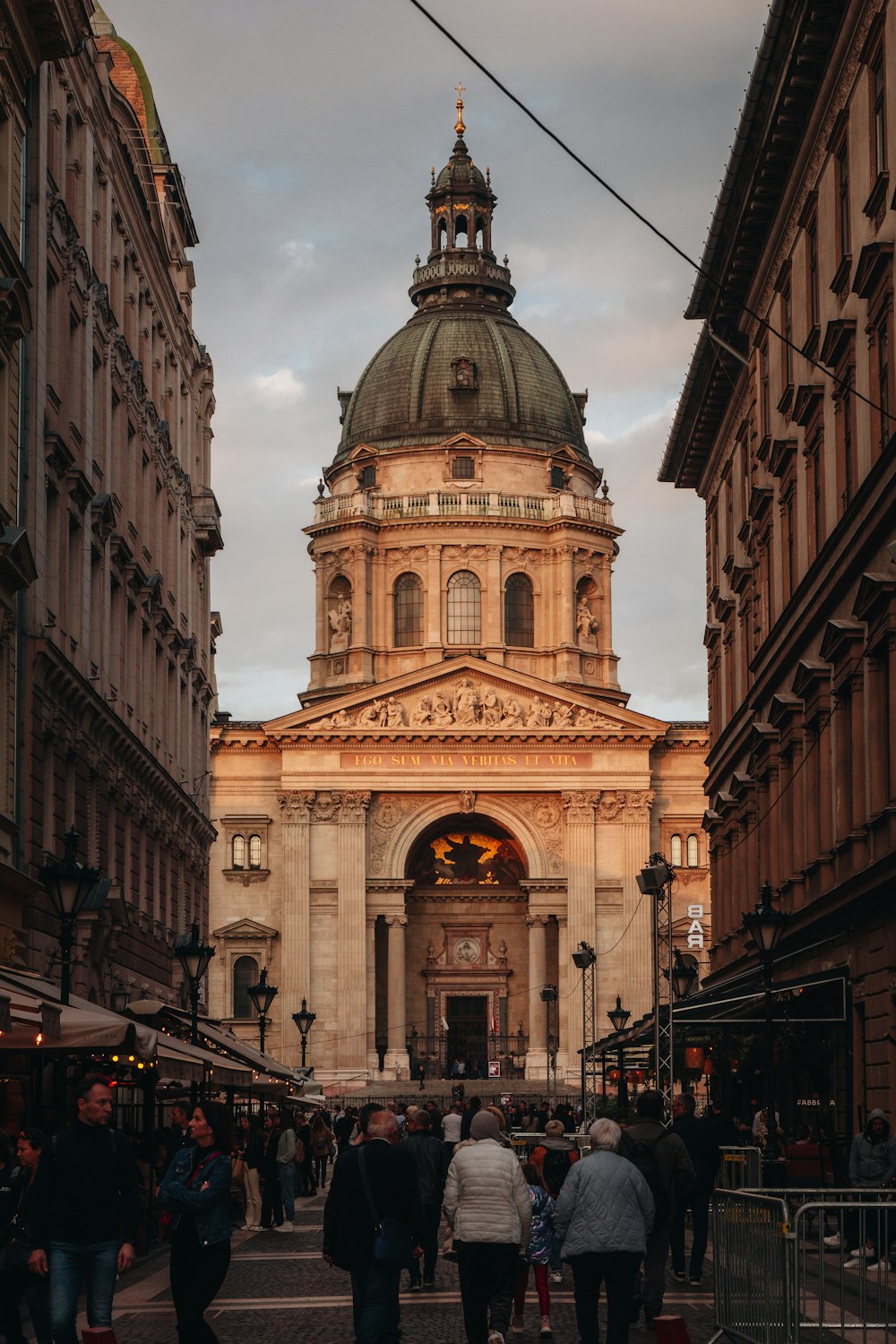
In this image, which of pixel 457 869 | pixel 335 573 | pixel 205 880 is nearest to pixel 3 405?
pixel 205 880

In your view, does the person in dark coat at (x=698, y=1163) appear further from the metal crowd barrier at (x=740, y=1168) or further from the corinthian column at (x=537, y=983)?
the corinthian column at (x=537, y=983)

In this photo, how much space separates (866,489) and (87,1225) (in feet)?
61.0

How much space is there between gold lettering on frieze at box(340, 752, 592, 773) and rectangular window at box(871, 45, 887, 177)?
64.1 meters

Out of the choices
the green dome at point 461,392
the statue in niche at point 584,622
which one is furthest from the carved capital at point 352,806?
the green dome at point 461,392

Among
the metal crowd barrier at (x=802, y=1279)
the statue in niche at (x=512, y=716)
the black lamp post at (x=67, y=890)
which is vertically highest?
the statue in niche at (x=512, y=716)

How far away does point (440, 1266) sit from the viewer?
89.0ft

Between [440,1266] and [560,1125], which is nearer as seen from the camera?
[560,1125]

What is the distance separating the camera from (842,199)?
32781mm

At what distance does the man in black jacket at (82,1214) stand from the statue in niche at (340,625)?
92347mm

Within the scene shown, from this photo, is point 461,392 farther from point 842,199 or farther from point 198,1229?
point 198,1229

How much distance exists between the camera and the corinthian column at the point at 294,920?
90875 millimetres

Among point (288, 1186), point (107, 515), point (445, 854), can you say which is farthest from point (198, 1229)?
point (445, 854)

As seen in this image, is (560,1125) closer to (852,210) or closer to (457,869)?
(852,210)

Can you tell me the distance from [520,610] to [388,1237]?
9265 centimetres
